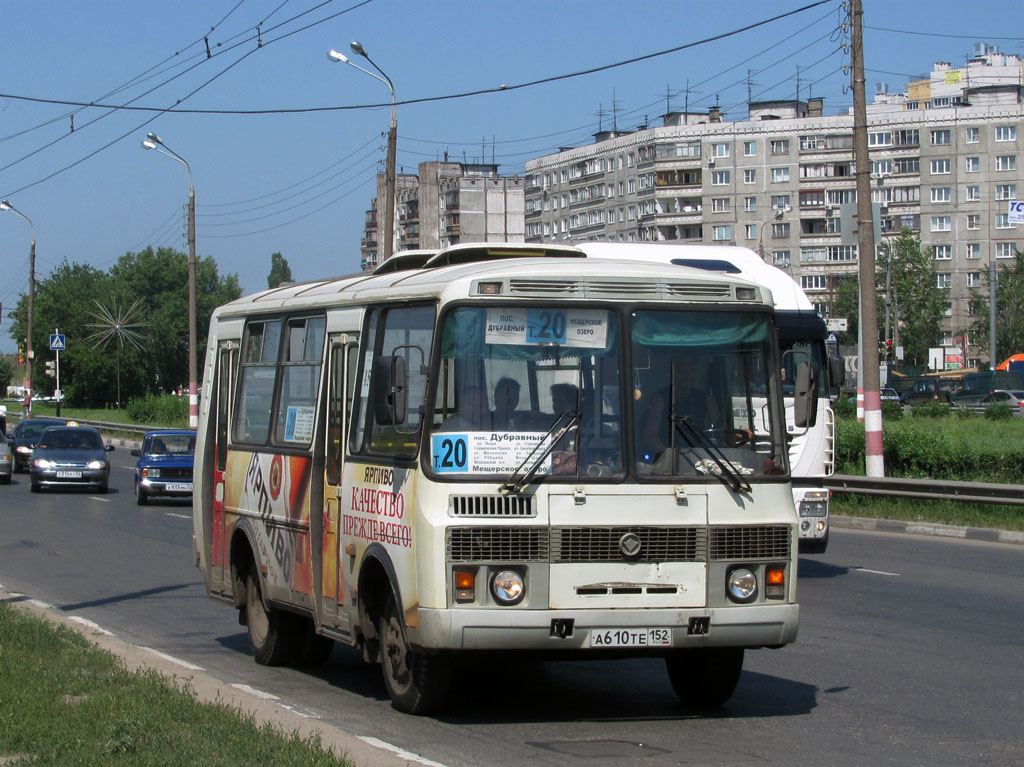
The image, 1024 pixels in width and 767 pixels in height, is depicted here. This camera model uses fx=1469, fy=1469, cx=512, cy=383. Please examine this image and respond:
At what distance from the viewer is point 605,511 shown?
7523 mm

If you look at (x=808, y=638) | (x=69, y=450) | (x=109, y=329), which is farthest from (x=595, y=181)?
(x=808, y=638)

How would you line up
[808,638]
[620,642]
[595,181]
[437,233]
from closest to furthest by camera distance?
[620,642] < [808,638] < [595,181] < [437,233]

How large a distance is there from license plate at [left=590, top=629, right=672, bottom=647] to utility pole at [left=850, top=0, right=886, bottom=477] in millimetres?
16961

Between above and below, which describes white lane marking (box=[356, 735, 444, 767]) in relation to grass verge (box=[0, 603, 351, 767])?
below

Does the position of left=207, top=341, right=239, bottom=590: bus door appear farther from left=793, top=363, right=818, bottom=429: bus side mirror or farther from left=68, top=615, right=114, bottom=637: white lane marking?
left=793, top=363, right=818, bottom=429: bus side mirror

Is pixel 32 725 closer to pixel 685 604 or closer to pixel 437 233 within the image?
pixel 685 604

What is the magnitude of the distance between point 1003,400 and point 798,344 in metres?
40.9

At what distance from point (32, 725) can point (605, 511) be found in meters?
2.98

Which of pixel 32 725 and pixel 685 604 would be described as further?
pixel 685 604

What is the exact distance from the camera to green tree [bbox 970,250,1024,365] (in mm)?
109000

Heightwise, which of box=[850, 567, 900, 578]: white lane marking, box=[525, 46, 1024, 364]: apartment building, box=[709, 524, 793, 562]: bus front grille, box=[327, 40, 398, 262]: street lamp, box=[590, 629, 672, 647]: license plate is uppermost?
box=[525, 46, 1024, 364]: apartment building

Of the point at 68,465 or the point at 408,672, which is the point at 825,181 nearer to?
the point at 68,465

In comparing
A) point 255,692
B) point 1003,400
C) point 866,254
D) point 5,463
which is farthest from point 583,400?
point 1003,400

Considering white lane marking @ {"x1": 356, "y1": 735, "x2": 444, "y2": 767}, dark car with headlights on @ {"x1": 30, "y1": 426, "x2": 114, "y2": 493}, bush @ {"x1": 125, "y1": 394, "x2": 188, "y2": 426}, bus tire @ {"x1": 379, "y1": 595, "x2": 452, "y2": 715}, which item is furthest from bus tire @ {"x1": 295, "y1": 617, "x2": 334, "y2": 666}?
bush @ {"x1": 125, "y1": 394, "x2": 188, "y2": 426}
